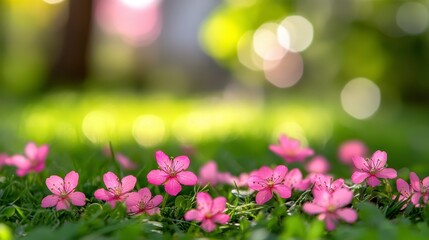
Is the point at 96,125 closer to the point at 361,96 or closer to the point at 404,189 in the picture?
the point at 404,189

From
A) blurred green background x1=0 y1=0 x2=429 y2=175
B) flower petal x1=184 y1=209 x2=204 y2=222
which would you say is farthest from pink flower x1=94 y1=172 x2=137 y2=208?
blurred green background x1=0 y1=0 x2=429 y2=175

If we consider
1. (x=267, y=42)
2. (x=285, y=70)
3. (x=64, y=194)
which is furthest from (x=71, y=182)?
(x=285, y=70)

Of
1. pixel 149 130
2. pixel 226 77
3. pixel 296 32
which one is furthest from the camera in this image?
pixel 226 77

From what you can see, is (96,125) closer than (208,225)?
No

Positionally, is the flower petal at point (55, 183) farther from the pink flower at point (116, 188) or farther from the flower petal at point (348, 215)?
the flower petal at point (348, 215)

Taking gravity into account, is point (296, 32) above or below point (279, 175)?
below

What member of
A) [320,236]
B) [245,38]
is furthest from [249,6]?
[320,236]

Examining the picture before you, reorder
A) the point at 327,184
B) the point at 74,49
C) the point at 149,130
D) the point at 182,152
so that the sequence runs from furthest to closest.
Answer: the point at 74,49, the point at 149,130, the point at 182,152, the point at 327,184
